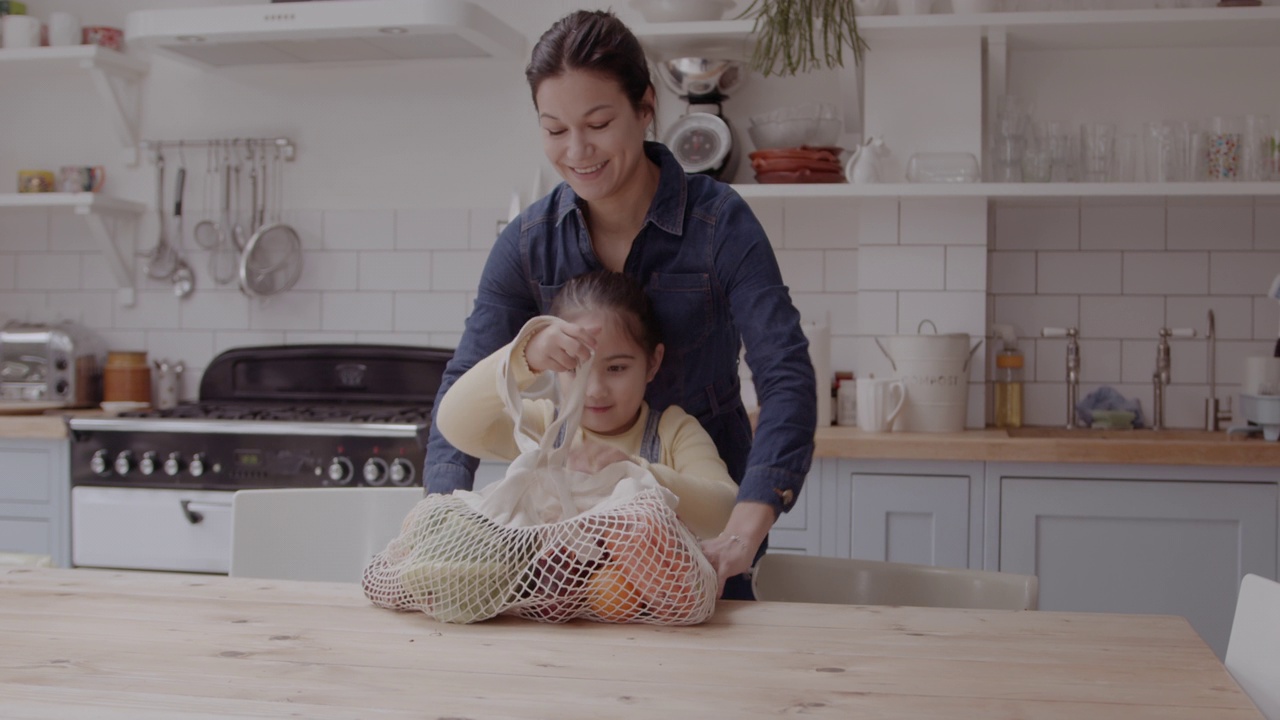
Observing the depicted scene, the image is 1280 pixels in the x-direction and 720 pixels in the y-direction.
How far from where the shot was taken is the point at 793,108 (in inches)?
122

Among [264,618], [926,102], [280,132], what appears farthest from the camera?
[280,132]

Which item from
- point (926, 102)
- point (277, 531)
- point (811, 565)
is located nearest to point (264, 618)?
point (277, 531)

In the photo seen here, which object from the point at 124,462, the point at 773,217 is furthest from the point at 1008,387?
the point at 124,462

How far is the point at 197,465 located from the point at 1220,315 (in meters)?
2.64

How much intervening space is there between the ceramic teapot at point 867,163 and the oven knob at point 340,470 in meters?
1.42

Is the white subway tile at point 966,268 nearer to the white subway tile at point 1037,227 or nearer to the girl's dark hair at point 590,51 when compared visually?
the white subway tile at point 1037,227

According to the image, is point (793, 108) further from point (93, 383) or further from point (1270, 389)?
point (93, 383)

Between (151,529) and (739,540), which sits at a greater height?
(739,540)

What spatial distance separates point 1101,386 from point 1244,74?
878 mm

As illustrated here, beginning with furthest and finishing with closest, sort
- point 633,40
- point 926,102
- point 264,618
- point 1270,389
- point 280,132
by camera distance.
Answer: point 280,132 → point 926,102 → point 1270,389 → point 633,40 → point 264,618

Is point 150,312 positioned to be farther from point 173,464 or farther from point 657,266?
point 657,266

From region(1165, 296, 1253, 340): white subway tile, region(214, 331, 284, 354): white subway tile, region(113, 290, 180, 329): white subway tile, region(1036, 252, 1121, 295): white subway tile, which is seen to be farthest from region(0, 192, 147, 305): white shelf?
region(1165, 296, 1253, 340): white subway tile

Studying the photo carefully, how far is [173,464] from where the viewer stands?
9.89 ft

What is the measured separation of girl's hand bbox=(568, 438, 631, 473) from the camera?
1.26m
